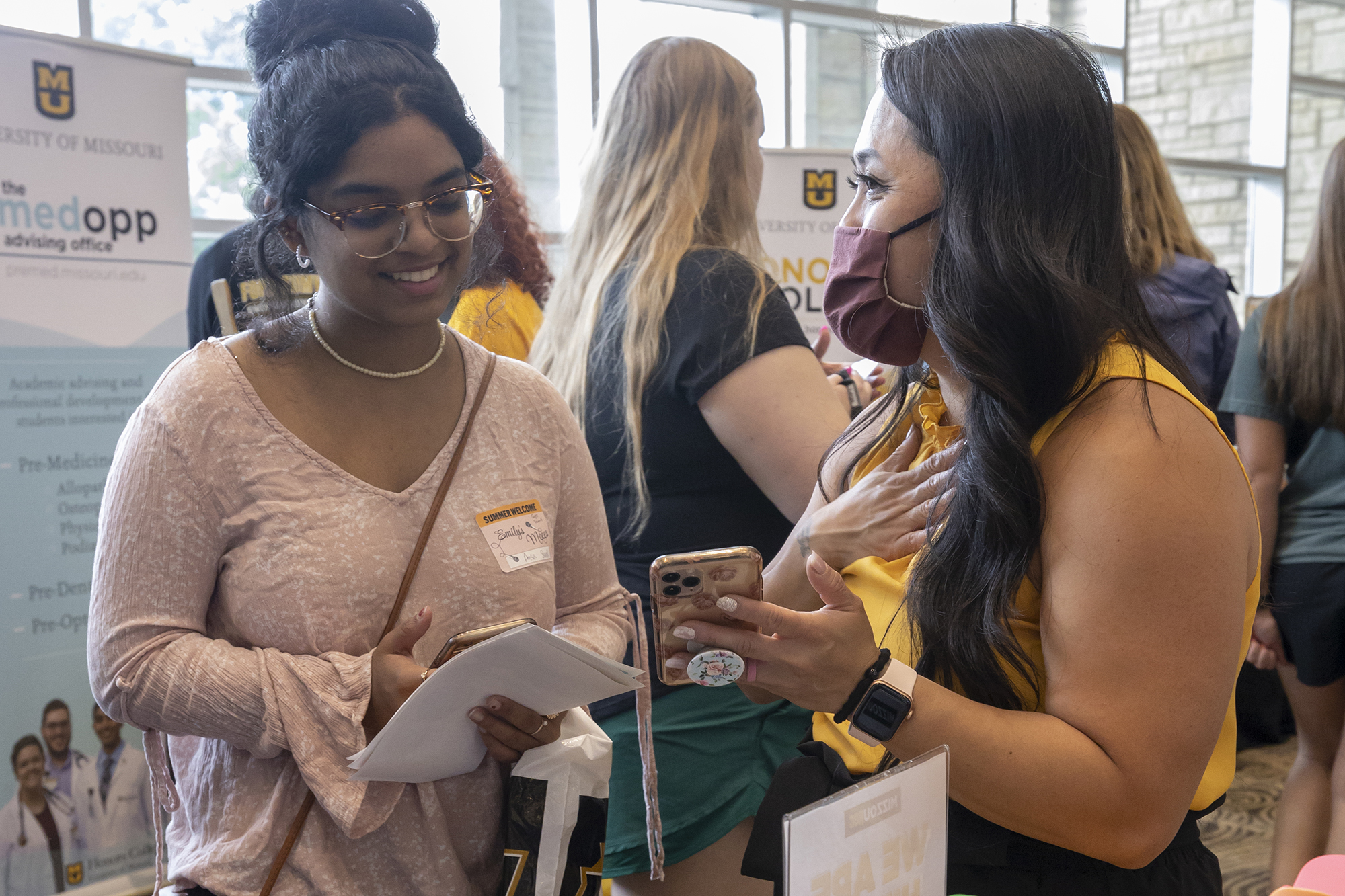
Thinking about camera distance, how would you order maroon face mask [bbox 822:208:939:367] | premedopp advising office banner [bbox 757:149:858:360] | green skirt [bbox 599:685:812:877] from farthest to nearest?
→ premedopp advising office banner [bbox 757:149:858:360] → green skirt [bbox 599:685:812:877] → maroon face mask [bbox 822:208:939:367]

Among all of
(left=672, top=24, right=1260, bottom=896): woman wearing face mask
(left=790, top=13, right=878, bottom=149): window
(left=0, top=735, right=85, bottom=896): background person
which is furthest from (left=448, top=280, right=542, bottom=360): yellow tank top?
(left=790, top=13, right=878, bottom=149): window

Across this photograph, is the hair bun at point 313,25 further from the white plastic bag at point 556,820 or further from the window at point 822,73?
the white plastic bag at point 556,820

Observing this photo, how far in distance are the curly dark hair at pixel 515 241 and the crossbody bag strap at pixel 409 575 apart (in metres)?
0.52

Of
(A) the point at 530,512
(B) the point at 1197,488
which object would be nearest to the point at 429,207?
(A) the point at 530,512

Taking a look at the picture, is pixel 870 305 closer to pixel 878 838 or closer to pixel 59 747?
pixel 878 838

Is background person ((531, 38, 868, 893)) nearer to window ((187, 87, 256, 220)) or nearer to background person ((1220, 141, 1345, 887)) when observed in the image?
background person ((1220, 141, 1345, 887))

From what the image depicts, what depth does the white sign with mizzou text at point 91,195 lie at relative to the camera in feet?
8.93

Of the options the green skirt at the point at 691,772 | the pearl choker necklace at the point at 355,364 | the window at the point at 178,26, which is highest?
the window at the point at 178,26

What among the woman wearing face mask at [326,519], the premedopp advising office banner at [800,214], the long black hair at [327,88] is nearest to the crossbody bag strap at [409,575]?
the woman wearing face mask at [326,519]

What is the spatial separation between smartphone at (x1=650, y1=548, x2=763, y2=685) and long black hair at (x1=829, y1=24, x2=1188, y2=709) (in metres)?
0.27

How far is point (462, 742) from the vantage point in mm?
1244

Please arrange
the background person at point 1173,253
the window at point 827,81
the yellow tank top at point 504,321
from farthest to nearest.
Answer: the window at point 827,81 < the background person at point 1173,253 < the yellow tank top at point 504,321

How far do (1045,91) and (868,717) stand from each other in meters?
0.69

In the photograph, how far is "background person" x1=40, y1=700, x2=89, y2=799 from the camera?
282cm
